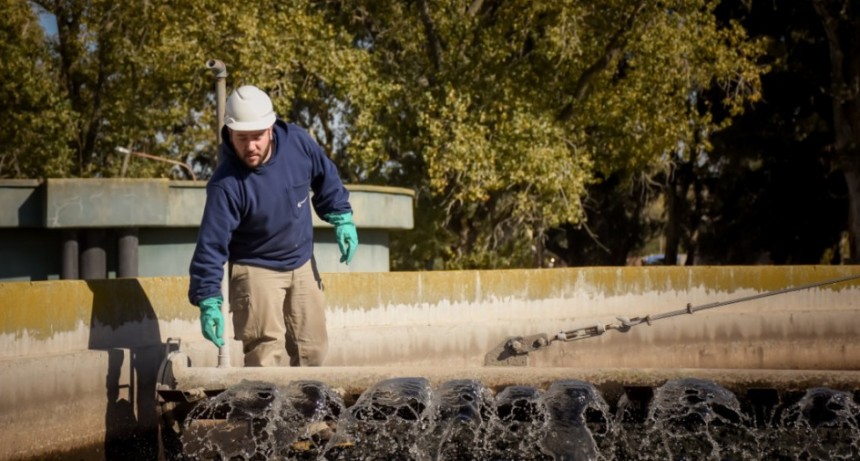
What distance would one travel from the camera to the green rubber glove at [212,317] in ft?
23.5

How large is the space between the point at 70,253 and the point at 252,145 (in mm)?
5902

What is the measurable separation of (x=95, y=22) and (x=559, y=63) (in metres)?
10.5

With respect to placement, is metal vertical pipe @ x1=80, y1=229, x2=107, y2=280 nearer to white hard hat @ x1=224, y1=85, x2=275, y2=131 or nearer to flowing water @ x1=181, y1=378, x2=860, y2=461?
flowing water @ x1=181, y1=378, x2=860, y2=461

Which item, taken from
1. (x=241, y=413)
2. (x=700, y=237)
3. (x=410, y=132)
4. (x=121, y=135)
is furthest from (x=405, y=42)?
(x=241, y=413)

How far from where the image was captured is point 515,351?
29.2 ft

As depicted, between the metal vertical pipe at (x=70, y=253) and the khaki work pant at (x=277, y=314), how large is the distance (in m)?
5.09

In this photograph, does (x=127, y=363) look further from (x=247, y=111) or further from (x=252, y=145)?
Result: (x=247, y=111)

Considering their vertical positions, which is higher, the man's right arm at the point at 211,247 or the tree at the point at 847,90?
the tree at the point at 847,90

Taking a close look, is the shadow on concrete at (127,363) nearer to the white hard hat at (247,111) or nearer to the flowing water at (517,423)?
the flowing water at (517,423)

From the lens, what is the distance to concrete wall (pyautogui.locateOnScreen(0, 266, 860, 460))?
24.6 ft

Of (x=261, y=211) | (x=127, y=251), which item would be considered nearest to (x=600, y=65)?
(x=127, y=251)

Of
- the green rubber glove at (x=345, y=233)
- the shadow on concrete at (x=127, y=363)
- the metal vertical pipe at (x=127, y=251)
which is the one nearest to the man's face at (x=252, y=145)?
the green rubber glove at (x=345, y=233)

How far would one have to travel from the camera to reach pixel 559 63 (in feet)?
69.0

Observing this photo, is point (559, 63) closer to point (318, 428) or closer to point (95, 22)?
Result: point (95, 22)
